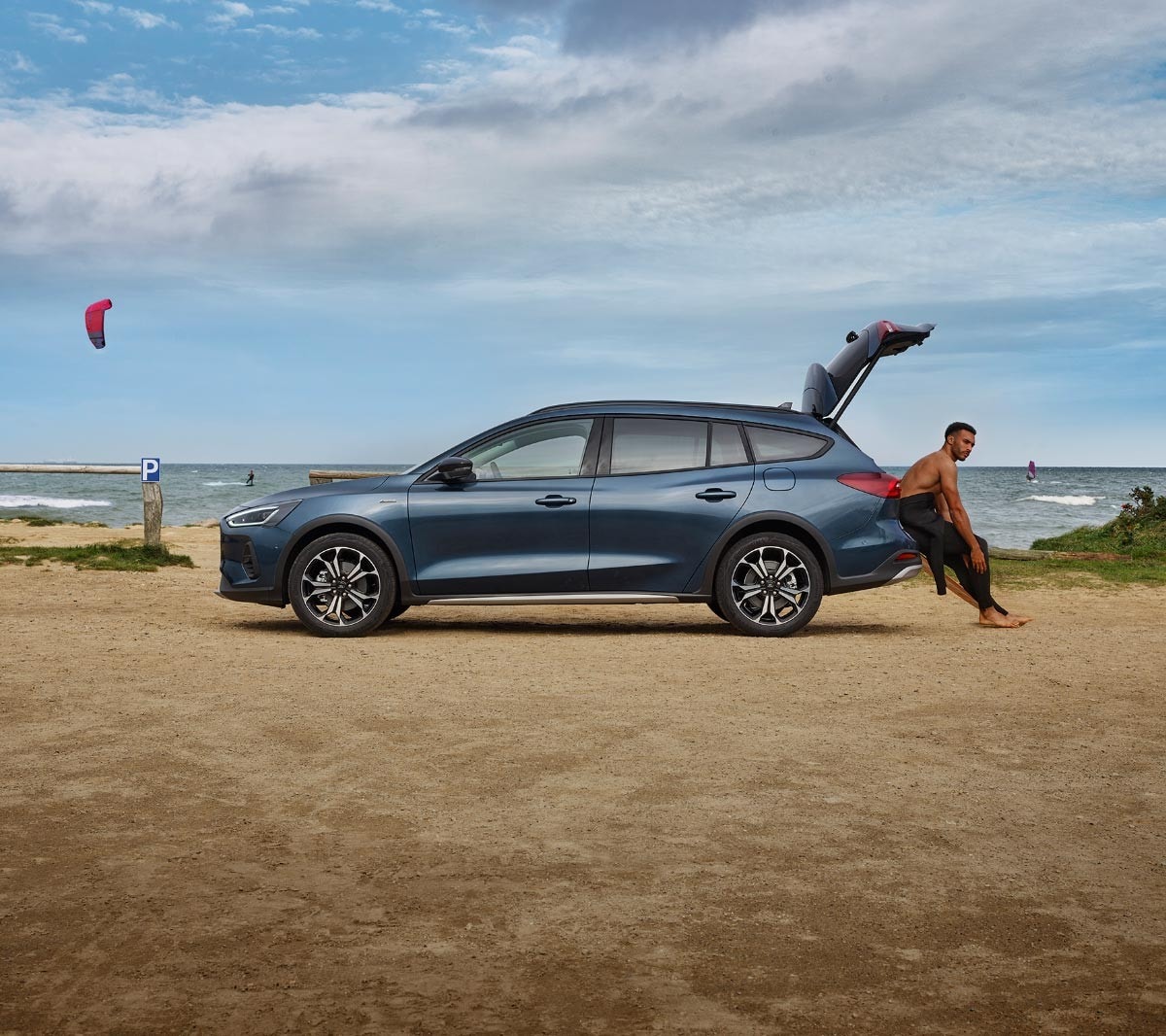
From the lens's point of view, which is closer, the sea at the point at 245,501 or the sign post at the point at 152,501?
the sign post at the point at 152,501

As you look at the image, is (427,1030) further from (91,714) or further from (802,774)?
(91,714)

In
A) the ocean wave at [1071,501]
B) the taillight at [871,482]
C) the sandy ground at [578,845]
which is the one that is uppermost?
the taillight at [871,482]

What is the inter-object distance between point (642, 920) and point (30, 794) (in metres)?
2.87

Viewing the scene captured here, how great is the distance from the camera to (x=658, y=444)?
1109cm

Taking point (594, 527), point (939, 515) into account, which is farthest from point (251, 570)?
point (939, 515)

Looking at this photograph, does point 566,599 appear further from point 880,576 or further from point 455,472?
point 880,576

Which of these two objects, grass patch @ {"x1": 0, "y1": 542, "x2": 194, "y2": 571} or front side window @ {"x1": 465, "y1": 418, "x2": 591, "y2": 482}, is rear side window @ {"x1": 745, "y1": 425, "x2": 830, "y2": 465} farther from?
grass patch @ {"x1": 0, "y1": 542, "x2": 194, "y2": 571}

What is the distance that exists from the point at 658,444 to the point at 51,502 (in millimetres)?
43939

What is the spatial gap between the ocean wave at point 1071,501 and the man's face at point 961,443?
48.4 m

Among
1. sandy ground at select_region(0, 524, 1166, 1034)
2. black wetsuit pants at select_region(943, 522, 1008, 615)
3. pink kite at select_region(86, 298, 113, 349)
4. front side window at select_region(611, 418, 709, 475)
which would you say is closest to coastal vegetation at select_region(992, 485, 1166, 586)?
black wetsuit pants at select_region(943, 522, 1008, 615)

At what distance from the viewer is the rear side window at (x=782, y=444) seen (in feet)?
36.5

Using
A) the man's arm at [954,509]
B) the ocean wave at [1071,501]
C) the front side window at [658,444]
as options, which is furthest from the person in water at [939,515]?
the ocean wave at [1071,501]

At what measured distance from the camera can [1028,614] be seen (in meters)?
13.3

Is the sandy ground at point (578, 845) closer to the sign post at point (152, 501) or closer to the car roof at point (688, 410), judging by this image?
the car roof at point (688, 410)
